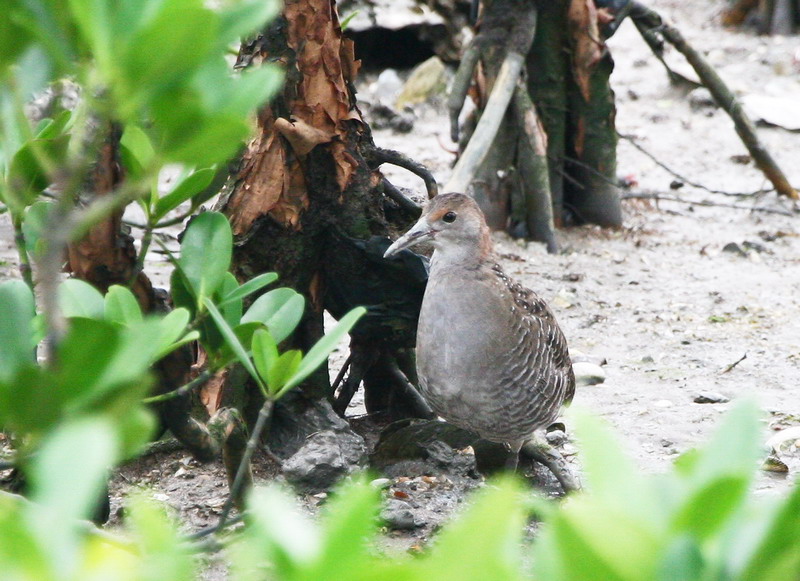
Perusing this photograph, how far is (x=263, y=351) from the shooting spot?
181cm

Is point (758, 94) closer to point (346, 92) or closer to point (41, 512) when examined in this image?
point (346, 92)

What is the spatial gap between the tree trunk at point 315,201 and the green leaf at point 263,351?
5.66ft

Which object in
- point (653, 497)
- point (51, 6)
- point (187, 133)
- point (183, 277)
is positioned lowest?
point (183, 277)

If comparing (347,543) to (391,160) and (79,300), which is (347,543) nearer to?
(79,300)

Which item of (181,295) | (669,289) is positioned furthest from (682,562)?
(669,289)

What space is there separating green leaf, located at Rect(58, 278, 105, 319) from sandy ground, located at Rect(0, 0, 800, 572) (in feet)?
2.91

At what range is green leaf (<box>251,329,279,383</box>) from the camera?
1801 millimetres

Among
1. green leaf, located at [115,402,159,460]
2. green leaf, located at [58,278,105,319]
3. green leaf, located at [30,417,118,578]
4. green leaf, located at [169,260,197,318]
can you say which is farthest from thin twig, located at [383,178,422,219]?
green leaf, located at [30,417,118,578]

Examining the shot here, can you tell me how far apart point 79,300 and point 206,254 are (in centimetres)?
33

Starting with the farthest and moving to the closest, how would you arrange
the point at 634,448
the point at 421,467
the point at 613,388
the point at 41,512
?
the point at 613,388 < the point at 634,448 < the point at 421,467 < the point at 41,512

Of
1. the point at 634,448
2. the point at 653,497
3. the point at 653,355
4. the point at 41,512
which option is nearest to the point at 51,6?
the point at 41,512

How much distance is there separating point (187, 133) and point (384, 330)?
2863 mm

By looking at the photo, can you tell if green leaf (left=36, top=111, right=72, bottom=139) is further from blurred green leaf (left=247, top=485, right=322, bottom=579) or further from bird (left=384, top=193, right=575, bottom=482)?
blurred green leaf (left=247, top=485, right=322, bottom=579)

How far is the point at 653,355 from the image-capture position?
5.35 metres
